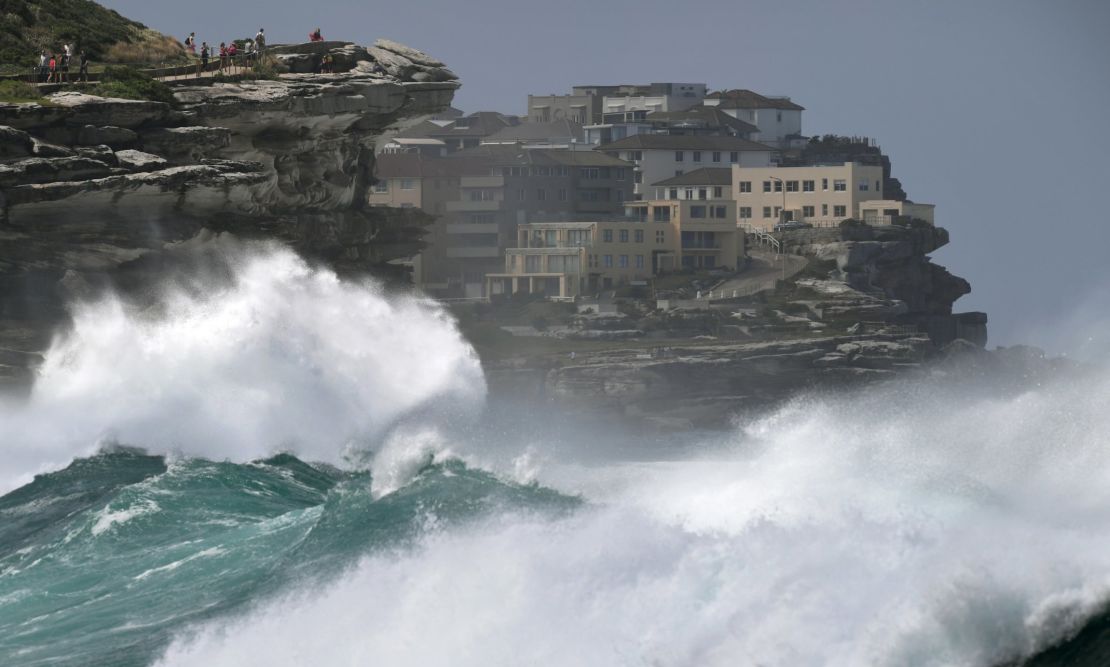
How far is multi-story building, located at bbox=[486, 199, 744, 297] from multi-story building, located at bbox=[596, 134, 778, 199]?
33.2ft

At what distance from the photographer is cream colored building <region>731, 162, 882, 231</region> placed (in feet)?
459

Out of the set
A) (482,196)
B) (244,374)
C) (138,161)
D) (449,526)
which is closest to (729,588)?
(449,526)

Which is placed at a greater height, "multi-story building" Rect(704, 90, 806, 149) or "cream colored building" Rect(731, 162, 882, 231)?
"multi-story building" Rect(704, 90, 806, 149)

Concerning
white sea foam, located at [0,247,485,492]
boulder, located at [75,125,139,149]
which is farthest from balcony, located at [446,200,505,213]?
boulder, located at [75,125,139,149]

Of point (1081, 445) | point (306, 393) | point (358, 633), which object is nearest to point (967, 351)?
point (306, 393)

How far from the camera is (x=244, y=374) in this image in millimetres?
52625

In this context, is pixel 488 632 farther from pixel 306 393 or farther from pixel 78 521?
pixel 306 393

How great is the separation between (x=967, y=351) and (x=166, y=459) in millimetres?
90493

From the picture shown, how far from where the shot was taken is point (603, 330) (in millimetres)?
120812

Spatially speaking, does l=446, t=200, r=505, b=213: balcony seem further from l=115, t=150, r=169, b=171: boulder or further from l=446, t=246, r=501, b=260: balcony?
l=115, t=150, r=169, b=171: boulder

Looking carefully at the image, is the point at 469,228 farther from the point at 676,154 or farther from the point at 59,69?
the point at 59,69

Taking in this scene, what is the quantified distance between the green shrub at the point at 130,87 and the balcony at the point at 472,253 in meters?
68.1

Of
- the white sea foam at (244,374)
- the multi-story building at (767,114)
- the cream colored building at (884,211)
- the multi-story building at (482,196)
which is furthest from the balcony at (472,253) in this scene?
the white sea foam at (244,374)

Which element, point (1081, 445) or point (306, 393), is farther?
point (306, 393)
